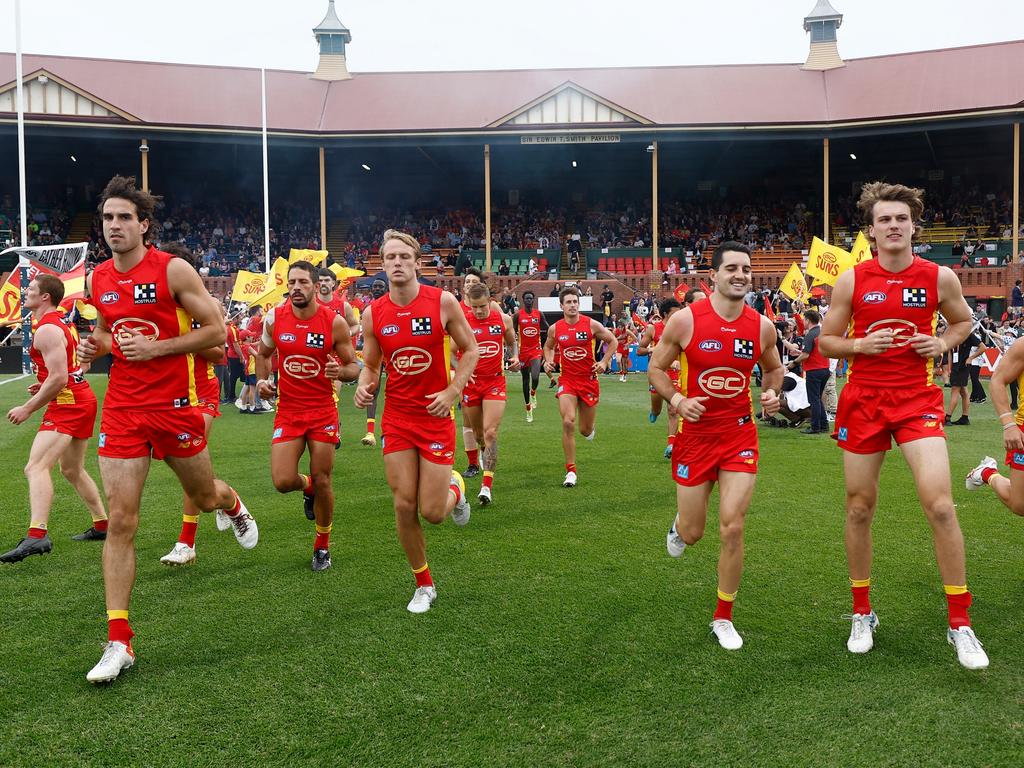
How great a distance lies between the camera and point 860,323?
5.04 m

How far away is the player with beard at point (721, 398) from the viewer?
5.05 meters

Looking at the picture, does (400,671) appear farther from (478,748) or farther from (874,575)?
(874,575)

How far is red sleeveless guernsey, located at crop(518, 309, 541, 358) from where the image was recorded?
49.6 feet

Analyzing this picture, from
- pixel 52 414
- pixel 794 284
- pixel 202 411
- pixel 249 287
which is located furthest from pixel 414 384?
pixel 794 284

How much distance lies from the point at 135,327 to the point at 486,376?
16.5 ft

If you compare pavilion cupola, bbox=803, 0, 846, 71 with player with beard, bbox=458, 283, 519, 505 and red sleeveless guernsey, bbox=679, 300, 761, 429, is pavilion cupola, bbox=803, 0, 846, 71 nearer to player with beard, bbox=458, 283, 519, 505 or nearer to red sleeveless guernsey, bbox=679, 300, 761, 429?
player with beard, bbox=458, 283, 519, 505

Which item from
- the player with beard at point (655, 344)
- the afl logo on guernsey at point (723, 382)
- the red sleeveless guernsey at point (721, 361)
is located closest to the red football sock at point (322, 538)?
the red sleeveless guernsey at point (721, 361)

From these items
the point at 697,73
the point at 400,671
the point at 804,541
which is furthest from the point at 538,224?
the point at 400,671

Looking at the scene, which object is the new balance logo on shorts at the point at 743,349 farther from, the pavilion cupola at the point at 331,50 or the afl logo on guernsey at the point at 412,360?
the pavilion cupola at the point at 331,50

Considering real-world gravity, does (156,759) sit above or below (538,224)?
below

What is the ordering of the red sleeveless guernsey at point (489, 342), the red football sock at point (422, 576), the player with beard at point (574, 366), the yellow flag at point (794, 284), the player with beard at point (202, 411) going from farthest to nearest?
1. the yellow flag at point (794, 284)
2. the player with beard at point (574, 366)
3. the red sleeveless guernsey at point (489, 342)
4. the player with beard at point (202, 411)
5. the red football sock at point (422, 576)

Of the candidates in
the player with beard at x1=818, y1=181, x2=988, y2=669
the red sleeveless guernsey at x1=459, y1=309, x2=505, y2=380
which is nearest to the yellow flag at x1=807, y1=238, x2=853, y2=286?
the red sleeveless guernsey at x1=459, y1=309, x2=505, y2=380

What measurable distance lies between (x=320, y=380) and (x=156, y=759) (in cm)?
340

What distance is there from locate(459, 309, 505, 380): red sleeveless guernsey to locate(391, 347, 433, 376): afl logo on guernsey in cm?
390
